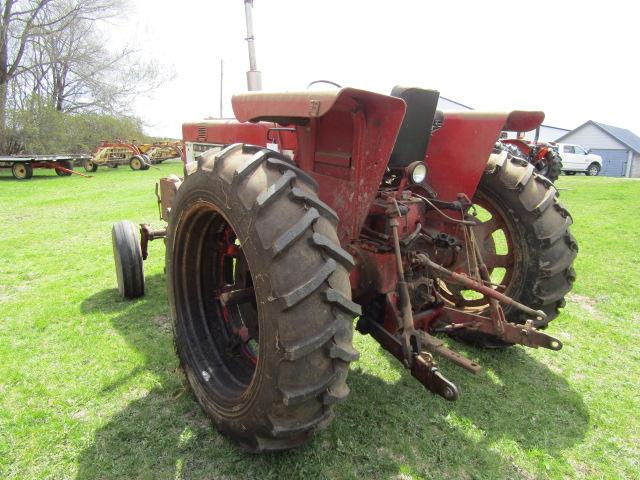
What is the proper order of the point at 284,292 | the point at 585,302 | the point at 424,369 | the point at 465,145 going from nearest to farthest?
the point at 284,292
the point at 424,369
the point at 465,145
the point at 585,302

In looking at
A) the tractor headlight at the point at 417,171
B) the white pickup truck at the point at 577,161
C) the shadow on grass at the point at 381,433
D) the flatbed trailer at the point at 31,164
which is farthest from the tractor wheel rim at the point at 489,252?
the white pickup truck at the point at 577,161

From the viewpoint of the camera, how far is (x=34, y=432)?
2.22 meters

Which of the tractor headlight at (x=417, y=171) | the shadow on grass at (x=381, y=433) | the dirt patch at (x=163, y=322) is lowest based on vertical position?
the shadow on grass at (x=381, y=433)

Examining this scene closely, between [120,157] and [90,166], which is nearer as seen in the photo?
[90,166]

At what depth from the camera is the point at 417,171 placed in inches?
90.0

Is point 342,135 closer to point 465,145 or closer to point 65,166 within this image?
point 465,145

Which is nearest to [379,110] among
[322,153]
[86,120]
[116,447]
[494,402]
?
[322,153]

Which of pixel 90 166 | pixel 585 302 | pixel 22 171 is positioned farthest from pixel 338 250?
pixel 90 166

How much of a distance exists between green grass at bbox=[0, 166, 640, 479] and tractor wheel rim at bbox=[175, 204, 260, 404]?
0.84ft

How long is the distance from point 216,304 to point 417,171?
1.39 metres

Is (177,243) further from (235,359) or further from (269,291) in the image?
(269,291)

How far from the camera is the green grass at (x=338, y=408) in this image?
2037mm

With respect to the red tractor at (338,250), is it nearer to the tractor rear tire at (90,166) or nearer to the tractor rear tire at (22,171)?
the tractor rear tire at (22,171)

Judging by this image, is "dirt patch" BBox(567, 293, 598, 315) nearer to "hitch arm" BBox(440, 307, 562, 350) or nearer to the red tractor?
the red tractor
